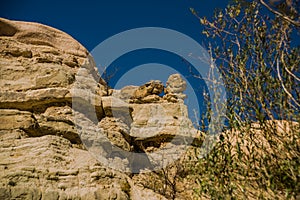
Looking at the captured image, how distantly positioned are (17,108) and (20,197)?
6318 millimetres

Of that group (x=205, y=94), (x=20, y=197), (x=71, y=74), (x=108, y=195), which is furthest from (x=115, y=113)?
(x=205, y=94)

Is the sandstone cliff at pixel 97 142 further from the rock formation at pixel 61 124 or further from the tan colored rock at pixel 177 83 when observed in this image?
the tan colored rock at pixel 177 83

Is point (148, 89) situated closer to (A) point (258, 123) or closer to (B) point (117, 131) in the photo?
(B) point (117, 131)

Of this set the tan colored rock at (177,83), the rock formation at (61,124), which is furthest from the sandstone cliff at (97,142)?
the tan colored rock at (177,83)

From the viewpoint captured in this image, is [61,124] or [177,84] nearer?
[61,124]

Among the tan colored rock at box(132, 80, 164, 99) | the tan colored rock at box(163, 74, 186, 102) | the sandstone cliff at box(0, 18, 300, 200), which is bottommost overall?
the sandstone cliff at box(0, 18, 300, 200)

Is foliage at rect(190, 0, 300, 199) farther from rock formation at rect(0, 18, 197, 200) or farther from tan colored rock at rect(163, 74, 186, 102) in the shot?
tan colored rock at rect(163, 74, 186, 102)

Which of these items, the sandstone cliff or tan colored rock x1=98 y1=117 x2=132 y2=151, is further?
tan colored rock x1=98 y1=117 x2=132 y2=151

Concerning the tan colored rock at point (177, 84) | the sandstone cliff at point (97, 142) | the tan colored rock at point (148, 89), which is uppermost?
the tan colored rock at point (177, 84)

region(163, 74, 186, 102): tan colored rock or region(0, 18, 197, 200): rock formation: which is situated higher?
region(163, 74, 186, 102): tan colored rock

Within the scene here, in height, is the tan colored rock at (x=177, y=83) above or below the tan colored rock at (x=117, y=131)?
above

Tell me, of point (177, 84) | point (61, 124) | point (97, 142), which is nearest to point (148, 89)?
point (177, 84)

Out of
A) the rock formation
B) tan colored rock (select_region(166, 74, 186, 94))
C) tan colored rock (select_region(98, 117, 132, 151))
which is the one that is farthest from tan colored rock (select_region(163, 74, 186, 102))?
tan colored rock (select_region(98, 117, 132, 151))

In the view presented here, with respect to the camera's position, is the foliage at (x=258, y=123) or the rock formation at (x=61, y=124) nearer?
the foliage at (x=258, y=123)
